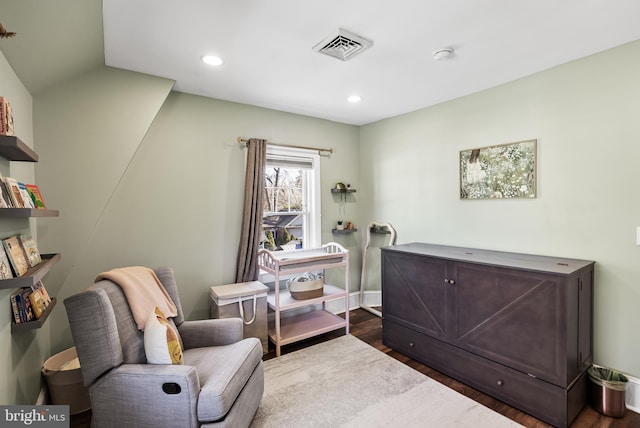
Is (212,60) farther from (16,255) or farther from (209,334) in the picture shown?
(209,334)

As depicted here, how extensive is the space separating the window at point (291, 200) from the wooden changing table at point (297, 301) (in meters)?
0.22

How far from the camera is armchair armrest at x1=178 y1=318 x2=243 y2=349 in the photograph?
6.95 feet

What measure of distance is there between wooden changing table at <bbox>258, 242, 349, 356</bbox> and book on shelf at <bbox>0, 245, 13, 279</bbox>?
1.75 meters

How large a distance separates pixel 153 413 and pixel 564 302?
244 centimetres

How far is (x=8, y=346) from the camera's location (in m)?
1.54

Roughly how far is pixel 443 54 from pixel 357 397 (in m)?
2.55

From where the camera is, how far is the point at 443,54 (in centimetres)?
210

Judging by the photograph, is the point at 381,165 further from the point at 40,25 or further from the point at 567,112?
the point at 40,25

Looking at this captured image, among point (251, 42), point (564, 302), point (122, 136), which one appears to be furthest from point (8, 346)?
point (564, 302)

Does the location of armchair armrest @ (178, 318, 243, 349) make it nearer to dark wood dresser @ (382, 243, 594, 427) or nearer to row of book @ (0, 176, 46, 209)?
row of book @ (0, 176, 46, 209)

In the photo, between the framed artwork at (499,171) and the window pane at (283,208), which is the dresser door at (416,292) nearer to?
the framed artwork at (499,171)

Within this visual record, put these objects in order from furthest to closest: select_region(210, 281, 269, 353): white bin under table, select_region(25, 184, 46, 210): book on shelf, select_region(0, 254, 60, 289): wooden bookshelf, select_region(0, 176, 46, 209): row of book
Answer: select_region(210, 281, 269, 353): white bin under table → select_region(25, 184, 46, 210): book on shelf → select_region(0, 176, 46, 209): row of book → select_region(0, 254, 60, 289): wooden bookshelf

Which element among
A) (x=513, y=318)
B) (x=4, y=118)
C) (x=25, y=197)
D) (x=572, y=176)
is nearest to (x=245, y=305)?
(x=25, y=197)

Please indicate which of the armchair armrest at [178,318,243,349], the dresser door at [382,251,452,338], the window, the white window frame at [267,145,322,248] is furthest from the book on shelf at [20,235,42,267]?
the dresser door at [382,251,452,338]
